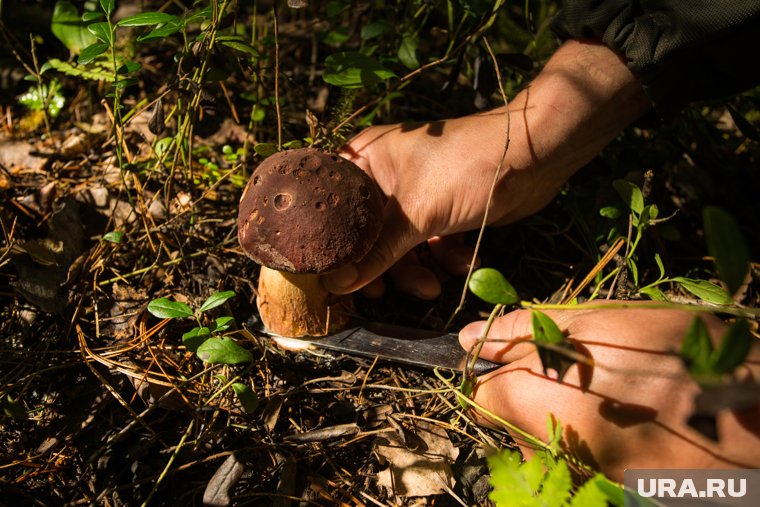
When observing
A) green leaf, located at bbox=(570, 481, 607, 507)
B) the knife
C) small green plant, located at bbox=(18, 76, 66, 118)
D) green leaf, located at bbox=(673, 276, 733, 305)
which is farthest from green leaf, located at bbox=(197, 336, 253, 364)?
small green plant, located at bbox=(18, 76, 66, 118)

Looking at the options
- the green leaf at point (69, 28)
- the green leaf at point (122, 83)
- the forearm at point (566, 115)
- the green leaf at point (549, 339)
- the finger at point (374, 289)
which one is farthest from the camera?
the green leaf at point (69, 28)

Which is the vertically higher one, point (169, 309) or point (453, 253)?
point (169, 309)

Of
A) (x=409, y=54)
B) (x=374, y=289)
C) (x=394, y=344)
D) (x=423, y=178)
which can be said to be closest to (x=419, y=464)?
(x=394, y=344)

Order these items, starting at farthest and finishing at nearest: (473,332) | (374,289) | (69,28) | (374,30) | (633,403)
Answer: (69,28), (374,289), (374,30), (473,332), (633,403)

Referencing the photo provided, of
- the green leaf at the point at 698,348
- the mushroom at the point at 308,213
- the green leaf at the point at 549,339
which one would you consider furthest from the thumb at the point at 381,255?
the green leaf at the point at 698,348

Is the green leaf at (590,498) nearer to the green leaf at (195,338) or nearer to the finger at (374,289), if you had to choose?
the green leaf at (195,338)

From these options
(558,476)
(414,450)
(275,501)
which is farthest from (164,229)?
(558,476)

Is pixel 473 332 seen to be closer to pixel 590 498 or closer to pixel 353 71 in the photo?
pixel 590 498
